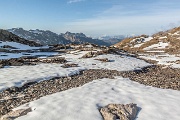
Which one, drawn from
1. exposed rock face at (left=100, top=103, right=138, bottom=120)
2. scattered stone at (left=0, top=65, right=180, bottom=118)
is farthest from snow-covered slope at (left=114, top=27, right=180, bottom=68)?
exposed rock face at (left=100, top=103, right=138, bottom=120)

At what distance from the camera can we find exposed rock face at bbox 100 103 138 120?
14.7 metres

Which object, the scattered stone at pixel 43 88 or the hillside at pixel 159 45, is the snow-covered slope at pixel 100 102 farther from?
the hillside at pixel 159 45

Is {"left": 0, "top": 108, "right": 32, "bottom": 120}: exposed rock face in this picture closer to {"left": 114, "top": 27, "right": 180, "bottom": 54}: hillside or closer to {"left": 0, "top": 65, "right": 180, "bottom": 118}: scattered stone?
{"left": 0, "top": 65, "right": 180, "bottom": 118}: scattered stone

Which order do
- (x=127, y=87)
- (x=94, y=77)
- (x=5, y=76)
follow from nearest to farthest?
(x=127, y=87) → (x=5, y=76) → (x=94, y=77)

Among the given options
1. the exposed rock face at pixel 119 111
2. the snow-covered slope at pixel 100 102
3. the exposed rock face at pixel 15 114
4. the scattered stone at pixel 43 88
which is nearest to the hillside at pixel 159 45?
the scattered stone at pixel 43 88

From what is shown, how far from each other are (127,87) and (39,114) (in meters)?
10.1

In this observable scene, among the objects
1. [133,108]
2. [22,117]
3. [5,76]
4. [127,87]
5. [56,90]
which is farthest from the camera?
[5,76]

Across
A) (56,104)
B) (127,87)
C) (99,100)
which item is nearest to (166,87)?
(127,87)

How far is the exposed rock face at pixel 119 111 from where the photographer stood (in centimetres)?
1470

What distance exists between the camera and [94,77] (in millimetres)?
27219

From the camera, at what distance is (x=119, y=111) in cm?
1546

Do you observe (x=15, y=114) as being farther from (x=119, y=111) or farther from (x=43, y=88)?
(x=43, y=88)

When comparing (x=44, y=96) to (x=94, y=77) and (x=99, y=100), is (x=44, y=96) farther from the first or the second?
(x=94, y=77)

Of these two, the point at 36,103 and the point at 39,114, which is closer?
the point at 39,114
